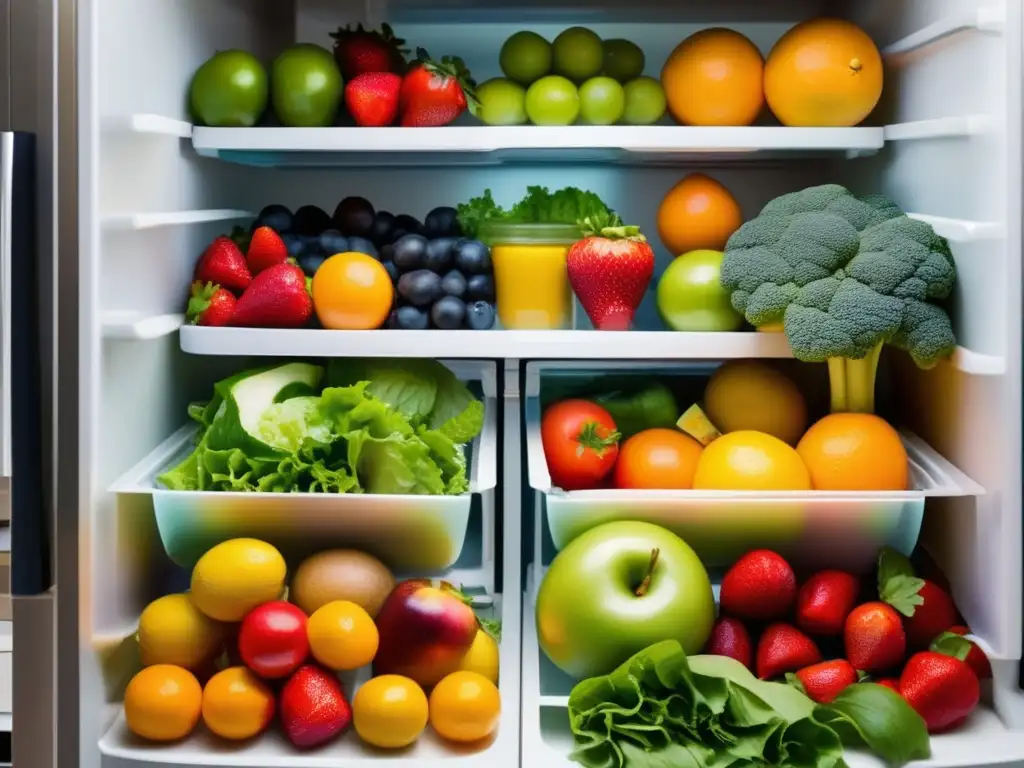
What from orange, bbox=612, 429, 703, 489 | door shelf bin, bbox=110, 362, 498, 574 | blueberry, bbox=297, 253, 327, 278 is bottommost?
door shelf bin, bbox=110, 362, 498, 574

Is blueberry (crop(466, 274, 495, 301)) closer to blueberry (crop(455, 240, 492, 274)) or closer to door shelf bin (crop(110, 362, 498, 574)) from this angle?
blueberry (crop(455, 240, 492, 274))

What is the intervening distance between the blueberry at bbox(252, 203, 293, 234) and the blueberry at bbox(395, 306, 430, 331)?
0.25 metres

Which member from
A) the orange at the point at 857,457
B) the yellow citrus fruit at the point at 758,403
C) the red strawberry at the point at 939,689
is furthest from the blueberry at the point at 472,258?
the red strawberry at the point at 939,689

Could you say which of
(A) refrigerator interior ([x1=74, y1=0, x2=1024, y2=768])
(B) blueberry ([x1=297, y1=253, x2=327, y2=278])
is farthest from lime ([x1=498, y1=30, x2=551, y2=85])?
(B) blueberry ([x1=297, y1=253, x2=327, y2=278])

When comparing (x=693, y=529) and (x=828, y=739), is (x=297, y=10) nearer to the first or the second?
(x=693, y=529)

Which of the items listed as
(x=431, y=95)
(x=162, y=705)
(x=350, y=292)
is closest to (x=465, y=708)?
(x=162, y=705)

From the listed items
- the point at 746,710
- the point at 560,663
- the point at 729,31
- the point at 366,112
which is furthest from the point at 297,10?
the point at 746,710

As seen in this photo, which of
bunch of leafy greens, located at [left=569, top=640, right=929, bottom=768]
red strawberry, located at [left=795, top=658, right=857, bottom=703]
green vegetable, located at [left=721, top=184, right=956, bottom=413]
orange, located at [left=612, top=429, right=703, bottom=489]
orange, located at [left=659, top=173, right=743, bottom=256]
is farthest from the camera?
orange, located at [left=659, top=173, right=743, bottom=256]

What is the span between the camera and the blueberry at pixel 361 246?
61.1 inches

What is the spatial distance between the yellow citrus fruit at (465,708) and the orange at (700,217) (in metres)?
0.66

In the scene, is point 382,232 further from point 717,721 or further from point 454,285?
point 717,721

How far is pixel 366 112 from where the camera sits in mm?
1488

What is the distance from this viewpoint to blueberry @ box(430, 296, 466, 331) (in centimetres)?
144

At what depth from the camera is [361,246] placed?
155cm
